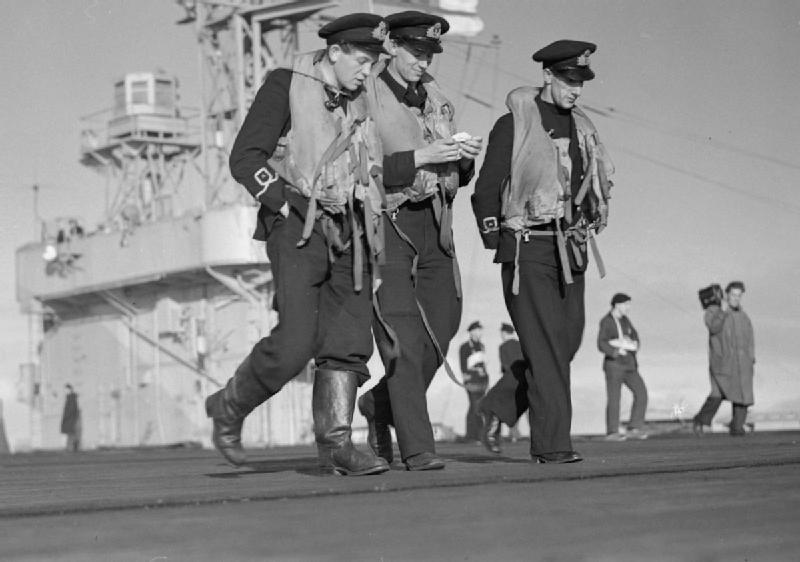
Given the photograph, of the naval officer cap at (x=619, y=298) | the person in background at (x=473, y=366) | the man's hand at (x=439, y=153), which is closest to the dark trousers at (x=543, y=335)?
the man's hand at (x=439, y=153)

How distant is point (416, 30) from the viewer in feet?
22.4

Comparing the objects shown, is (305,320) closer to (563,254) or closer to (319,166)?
(319,166)

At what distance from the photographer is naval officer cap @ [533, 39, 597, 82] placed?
7234mm

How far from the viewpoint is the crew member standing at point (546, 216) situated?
7.21 m

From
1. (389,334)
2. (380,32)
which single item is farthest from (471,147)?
(389,334)

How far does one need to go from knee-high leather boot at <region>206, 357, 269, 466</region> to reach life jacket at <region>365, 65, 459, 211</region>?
1015 millimetres

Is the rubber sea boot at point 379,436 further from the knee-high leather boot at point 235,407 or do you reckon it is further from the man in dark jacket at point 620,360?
the man in dark jacket at point 620,360

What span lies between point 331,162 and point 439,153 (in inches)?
21.1

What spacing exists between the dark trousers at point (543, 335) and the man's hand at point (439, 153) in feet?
3.03

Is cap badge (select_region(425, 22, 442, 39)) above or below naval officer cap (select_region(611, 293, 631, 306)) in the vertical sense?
above

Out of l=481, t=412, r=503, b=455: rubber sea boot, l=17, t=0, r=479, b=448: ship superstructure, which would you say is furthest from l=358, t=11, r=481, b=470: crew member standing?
l=17, t=0, r=479, b=448: ship superstructure

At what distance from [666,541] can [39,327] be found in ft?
141

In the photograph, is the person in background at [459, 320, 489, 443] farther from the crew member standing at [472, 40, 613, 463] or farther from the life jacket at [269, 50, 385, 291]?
the life jacket at [269, 50, 385, 291]

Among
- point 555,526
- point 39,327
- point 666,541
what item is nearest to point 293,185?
point 555,526
